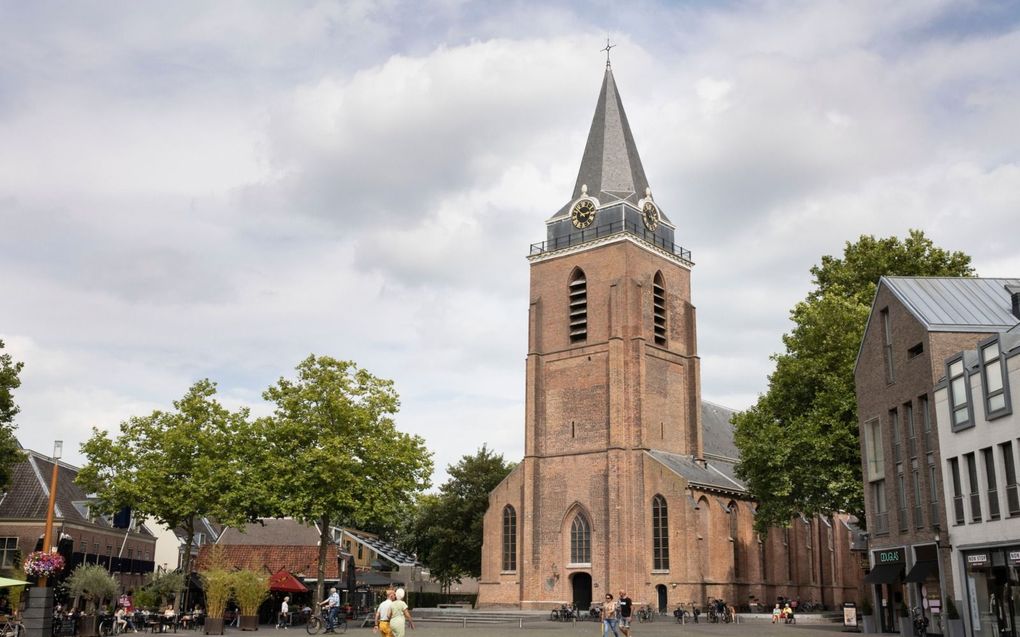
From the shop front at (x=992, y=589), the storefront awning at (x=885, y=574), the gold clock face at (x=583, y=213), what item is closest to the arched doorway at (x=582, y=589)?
the gold clock face at (x=583, y=213)

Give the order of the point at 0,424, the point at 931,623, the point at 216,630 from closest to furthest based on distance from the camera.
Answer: the point at 931,623, the point at 216,630, the point at 0,424

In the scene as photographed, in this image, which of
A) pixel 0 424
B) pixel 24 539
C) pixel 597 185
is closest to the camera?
pixel 0 424

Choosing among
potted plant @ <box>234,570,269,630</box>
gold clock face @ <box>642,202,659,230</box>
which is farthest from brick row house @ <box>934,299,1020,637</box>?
gold clock face @ <box>642,202,659,230</box>

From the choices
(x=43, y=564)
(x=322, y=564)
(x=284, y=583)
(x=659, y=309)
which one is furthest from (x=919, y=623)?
(x=659, y=309)

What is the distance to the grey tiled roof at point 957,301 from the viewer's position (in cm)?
2741

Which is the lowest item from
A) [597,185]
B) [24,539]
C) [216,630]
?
[216,630]

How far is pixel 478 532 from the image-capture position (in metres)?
59.8

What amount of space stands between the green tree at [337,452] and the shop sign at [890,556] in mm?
18709

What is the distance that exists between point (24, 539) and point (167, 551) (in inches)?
717

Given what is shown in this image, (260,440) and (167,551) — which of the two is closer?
(260,440)

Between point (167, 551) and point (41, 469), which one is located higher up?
point (41, 469)

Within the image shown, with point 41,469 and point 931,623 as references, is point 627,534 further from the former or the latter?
point 41,469

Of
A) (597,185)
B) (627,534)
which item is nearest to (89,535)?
(627,534)

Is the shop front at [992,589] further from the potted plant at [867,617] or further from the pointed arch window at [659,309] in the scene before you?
the pointed arch window at [659,309]
